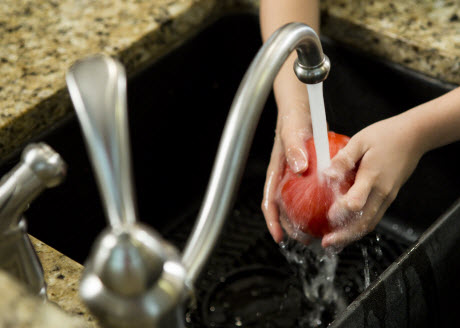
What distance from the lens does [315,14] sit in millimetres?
1025

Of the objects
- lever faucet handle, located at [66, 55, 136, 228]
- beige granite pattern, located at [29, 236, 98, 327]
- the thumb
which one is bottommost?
the thumb

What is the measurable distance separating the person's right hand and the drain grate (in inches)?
5.4

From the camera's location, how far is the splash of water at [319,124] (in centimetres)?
67

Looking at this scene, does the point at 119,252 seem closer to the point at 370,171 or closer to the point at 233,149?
the point at 233,149

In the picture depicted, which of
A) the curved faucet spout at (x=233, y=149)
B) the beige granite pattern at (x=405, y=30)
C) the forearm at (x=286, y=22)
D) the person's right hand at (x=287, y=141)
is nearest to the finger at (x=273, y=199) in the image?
the person's right hand at (x=287, y=141)

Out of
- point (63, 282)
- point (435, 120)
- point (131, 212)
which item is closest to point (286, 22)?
point (435, 120)

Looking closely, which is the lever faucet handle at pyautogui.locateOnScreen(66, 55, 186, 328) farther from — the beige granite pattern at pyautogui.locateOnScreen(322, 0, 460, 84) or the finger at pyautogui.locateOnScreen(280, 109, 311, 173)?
the beige granite pattern at pyautogui.locateOnScreen(322, 0, 460, 84)

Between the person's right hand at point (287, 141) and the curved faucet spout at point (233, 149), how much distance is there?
0.34 metres

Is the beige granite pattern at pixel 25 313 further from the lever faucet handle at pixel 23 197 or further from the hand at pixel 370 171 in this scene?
the hand at pixel 370 171

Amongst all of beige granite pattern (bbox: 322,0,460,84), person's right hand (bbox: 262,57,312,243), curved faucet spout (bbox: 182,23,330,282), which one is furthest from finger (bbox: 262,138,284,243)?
curved faucet spout (bbox: 182,23,330,282)

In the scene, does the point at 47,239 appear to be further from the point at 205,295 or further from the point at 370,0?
the point at 370,0

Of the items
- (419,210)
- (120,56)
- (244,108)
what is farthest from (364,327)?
(120,56)

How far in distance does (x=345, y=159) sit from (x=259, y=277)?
0.31 meters

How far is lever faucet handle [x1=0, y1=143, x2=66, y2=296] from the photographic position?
53 cm
